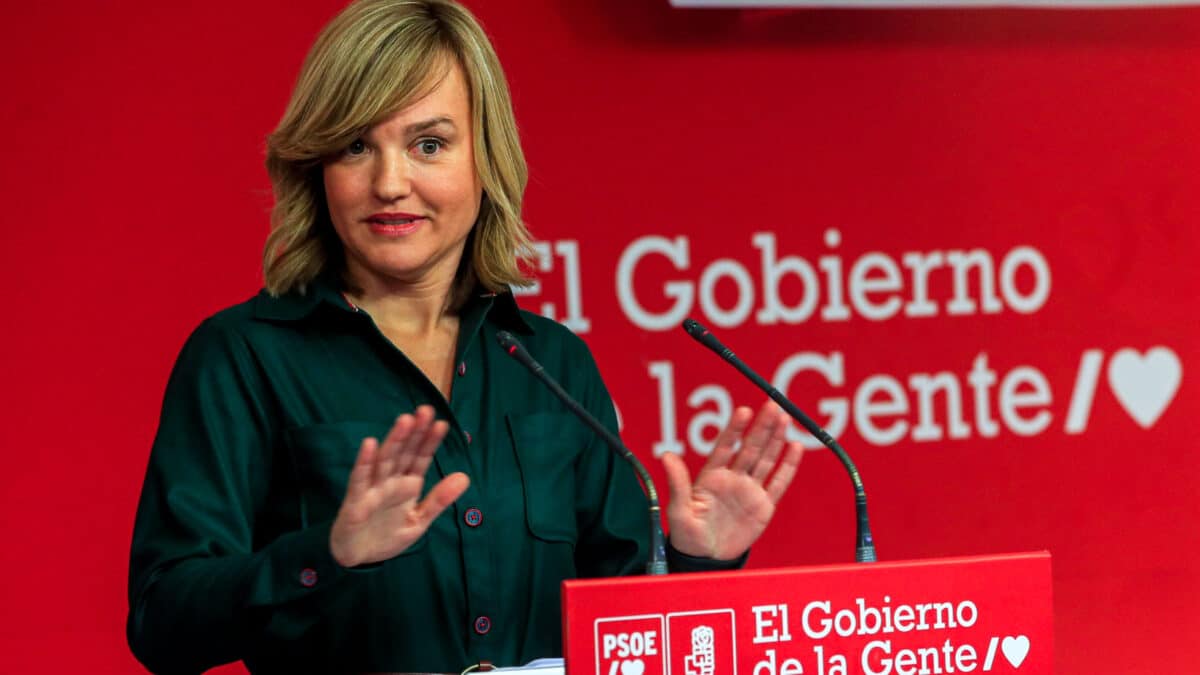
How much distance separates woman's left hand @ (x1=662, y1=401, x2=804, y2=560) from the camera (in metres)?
1.43

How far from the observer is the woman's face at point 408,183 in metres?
1.67

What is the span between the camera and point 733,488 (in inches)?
A: 58.2

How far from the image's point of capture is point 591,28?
3346mm

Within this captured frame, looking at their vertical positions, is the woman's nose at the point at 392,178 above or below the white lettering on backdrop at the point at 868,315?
above

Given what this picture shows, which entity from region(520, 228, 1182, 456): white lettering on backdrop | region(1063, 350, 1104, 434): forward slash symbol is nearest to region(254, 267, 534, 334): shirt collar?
region(520, 228, 1182, 456): white lettering on backdrop

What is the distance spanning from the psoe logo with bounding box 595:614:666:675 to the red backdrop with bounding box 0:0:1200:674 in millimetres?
1966

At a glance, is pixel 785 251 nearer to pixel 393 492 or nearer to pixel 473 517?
pixel 473 517

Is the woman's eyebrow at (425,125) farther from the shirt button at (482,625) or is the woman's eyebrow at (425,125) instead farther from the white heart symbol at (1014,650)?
the white heart symbol at (1014,650)

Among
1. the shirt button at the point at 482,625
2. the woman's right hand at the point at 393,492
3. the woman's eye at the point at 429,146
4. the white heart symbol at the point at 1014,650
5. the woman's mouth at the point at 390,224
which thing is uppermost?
the woman's eye at the point at 429,146

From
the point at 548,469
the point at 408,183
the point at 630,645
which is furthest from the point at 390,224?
the point at 630,645

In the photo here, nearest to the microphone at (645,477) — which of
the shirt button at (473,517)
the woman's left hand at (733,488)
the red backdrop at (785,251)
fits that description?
the woman's left hand at (733,488)

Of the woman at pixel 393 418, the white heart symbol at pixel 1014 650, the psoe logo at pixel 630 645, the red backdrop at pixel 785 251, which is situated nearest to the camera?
the psoe logo at pixel 630 645

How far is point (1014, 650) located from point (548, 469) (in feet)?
1.96

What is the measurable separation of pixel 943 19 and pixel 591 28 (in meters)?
0.90
